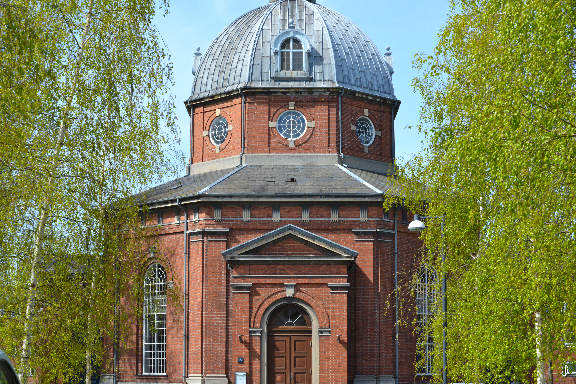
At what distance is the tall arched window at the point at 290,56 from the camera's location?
33062 mm

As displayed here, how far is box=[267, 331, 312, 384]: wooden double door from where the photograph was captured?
27812 millimetres

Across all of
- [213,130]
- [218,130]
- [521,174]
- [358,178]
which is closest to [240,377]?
[358,178]

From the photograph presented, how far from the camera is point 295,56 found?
33.1 metres

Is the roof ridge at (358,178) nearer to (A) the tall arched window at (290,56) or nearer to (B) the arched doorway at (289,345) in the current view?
(A) the tall arched window at (290,56)

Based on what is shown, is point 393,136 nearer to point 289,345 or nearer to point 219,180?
point 219,180

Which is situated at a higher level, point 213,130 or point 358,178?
point 213,130

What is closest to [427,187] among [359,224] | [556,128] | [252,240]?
[359,224]

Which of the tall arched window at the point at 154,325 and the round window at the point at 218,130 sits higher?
the round window at the point at 218,130

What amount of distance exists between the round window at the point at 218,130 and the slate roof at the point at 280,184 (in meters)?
1.58

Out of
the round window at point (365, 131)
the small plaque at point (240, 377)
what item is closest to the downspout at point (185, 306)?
the small plaque at point (240, 377)

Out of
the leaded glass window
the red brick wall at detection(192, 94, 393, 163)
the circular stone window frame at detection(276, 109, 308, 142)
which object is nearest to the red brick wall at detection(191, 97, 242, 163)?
the red brick wall at detection(192, 94, 393, 163)

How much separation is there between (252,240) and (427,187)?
6.68 m

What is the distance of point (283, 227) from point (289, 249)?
0.89 metres

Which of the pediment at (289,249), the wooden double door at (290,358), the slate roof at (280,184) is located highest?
the slate roof at (280,184)
